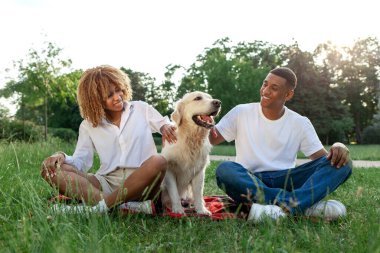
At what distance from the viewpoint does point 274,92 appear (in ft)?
15.4

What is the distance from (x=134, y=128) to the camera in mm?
4613

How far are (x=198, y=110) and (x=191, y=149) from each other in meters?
0.41

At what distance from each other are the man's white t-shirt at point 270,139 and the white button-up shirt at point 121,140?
757mm

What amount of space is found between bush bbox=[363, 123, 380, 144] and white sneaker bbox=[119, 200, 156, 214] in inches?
1546

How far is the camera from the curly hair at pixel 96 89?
4.47m

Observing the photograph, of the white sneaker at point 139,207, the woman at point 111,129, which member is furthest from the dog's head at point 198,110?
the white sneaker at point 139,207

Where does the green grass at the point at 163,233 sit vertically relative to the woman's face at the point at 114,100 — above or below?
below

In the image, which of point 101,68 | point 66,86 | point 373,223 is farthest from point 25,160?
point 66,86

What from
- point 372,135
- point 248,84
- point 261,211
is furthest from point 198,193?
point 372,135

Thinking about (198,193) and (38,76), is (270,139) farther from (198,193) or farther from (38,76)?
(38,76)

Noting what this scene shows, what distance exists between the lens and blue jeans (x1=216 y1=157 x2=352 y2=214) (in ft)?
13.1

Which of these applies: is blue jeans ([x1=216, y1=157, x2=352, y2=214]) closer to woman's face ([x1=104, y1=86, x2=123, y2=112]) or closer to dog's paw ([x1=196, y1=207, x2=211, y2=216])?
dog's paw ([x1=196, y1=207, x2=211, y2=216])

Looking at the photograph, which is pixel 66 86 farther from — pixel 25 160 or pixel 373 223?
pixel 373 223

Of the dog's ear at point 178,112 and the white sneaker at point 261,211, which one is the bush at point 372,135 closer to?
the dog's ear at point 178,112
